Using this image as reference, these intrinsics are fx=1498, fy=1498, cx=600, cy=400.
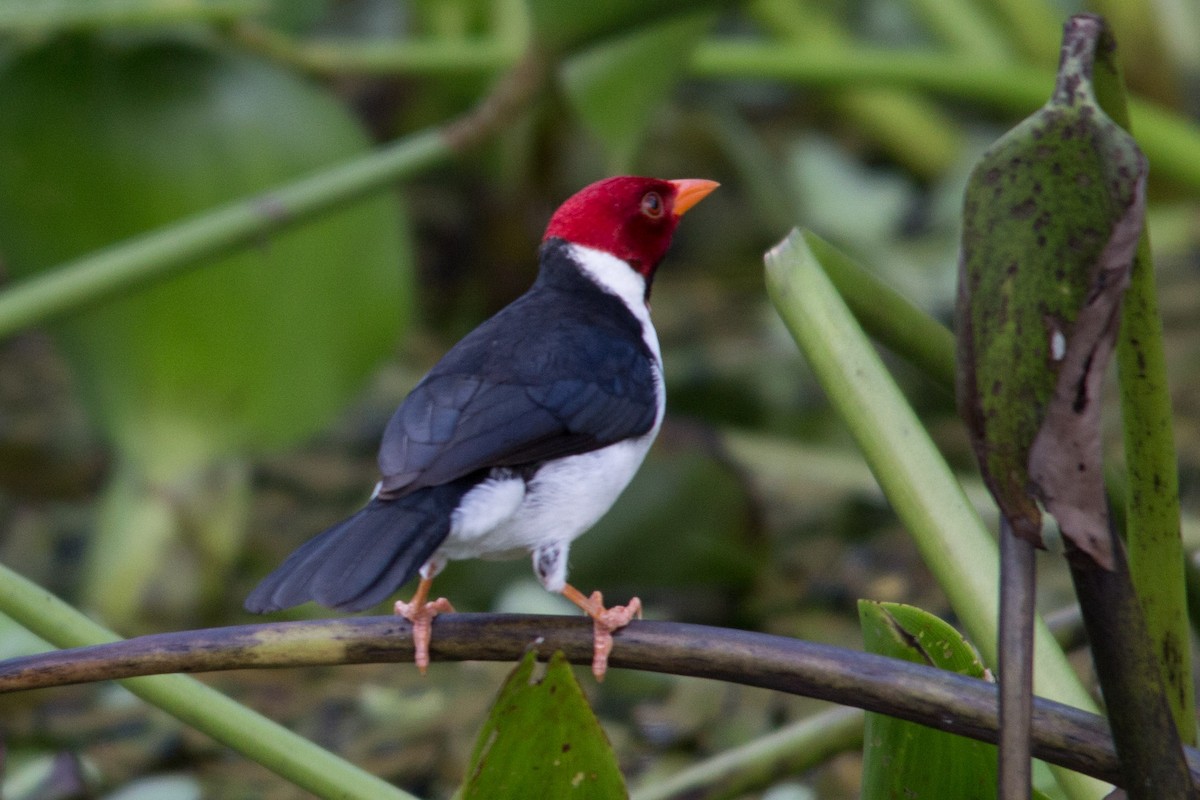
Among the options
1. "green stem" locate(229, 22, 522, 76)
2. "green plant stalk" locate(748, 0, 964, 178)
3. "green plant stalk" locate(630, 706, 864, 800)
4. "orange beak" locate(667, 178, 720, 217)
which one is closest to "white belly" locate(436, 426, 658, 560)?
"green plant stalk" locate(630, 706, 864, 800)

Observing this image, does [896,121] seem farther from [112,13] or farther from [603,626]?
[603,626]

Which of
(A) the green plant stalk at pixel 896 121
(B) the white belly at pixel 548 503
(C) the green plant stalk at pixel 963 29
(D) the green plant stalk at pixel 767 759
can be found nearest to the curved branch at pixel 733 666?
(B) the white belly at pixel 548 503

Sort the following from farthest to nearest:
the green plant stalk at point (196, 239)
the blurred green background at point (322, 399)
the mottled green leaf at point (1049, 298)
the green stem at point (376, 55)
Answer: the green stem at point (376, 55) < the blurred green background at point (322, 399) < the green plant stalk at point (196, 239) < the mottled green leaf at point (1049, 298)

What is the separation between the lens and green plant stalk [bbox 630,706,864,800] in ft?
5.46

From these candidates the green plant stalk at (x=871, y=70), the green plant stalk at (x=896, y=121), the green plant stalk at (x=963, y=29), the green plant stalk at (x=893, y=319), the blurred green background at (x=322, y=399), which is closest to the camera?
the green plant stalk at (x=893, y=319)

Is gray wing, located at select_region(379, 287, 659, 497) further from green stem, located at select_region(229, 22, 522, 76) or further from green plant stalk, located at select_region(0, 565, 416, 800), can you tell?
green stem, located at select_region(229, 22, 522, 76)

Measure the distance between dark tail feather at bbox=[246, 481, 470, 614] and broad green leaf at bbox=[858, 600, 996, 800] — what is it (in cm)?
36

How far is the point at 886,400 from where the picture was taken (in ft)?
3.96

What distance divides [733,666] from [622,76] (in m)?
1.93

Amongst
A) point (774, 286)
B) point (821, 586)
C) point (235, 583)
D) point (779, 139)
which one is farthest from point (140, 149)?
point (779, 139)

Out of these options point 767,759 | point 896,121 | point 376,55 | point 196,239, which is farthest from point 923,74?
point 767,759

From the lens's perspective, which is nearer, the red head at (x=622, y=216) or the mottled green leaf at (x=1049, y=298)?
the mottled green leaf at (x=1049, y=298)

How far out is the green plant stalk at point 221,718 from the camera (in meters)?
1.19

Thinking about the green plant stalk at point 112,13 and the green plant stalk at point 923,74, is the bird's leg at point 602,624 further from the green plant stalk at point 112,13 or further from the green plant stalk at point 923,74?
the green plant stalk at point 923,74
